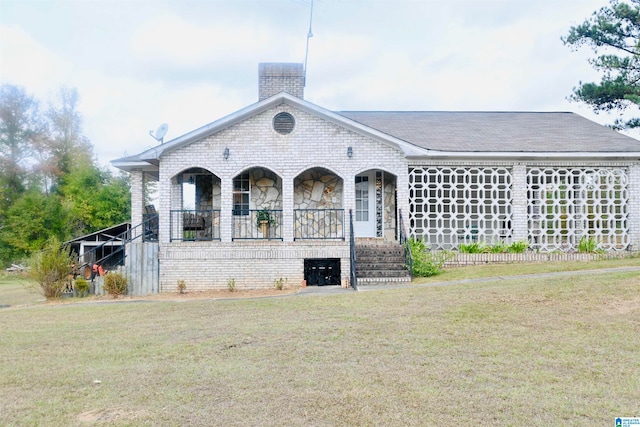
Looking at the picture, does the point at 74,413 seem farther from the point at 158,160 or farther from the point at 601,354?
the point at 158,160

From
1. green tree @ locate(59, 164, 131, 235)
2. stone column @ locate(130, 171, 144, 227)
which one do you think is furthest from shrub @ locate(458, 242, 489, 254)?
green tree @ locate(59, 164, 131, 235)

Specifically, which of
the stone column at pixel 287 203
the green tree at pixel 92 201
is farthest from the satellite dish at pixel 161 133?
the green tree at pixel 92 201

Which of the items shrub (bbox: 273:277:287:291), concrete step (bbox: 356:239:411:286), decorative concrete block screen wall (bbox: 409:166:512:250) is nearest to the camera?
concrete step (bbox: 356:239:411:286)

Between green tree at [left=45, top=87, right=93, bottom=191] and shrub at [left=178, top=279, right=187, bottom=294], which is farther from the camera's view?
green tree at [left=45, top=87, right=93, bottom=191]

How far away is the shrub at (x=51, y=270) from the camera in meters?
12.5

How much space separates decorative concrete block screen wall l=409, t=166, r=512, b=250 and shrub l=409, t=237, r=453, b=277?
65 centimetres

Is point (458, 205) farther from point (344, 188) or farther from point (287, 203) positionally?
point (287, 203)

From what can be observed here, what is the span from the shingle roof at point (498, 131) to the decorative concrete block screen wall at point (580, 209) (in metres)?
0.80

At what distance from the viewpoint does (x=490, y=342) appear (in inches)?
245

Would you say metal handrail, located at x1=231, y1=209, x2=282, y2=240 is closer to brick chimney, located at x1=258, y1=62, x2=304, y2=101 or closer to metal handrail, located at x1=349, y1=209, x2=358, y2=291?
metal handrail, located at x1=349, y1=209, x2=358, y2=291

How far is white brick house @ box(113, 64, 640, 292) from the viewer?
43.6 ft

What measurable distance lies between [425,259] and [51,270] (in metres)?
9.44

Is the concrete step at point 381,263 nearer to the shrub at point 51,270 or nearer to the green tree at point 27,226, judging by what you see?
the shrub at point 51,270

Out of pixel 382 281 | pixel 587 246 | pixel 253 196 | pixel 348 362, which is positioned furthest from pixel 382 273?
pixel 348 362
